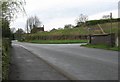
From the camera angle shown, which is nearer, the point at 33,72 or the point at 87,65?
the point at 33,72

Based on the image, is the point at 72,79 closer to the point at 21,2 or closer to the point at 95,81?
the point at 95,81

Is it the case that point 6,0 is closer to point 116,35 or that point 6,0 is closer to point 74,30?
point 116,35

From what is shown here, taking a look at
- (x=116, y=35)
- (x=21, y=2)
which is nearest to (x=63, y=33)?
(x=116, y=35)

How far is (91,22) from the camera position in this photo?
109750mm

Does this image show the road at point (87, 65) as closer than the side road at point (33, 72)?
No

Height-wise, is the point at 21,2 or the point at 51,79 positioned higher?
the point at 21,2

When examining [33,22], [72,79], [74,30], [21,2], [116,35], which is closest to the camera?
[72,79]

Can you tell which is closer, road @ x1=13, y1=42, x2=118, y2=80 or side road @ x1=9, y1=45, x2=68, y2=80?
side road @ x1=9, y1=45, x2=68, y2=80

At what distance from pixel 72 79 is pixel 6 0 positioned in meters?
4.16

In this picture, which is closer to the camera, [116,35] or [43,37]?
[116,35]

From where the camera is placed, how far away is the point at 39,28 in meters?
151

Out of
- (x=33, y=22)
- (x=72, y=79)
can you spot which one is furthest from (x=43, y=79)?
(x=33, y=22)

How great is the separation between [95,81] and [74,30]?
9556cm

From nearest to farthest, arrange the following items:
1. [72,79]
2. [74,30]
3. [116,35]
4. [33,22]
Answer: [72,79] < [116,35] < [74,30] < [33,22]
